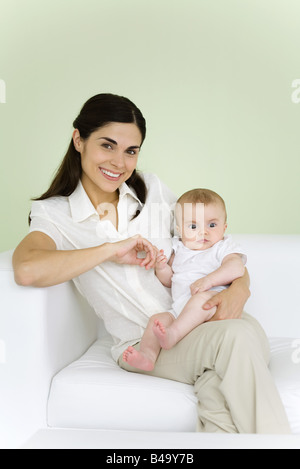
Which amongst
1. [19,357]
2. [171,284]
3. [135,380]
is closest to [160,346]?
[135,380]

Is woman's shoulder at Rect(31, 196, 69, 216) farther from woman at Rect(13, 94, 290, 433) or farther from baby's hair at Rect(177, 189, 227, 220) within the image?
baby's hair at Rect(177, 189, 227, 220)

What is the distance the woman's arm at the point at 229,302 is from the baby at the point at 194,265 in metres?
0.02

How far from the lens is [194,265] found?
2.21 m

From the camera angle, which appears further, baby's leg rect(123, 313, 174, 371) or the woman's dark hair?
the woman's dark hair

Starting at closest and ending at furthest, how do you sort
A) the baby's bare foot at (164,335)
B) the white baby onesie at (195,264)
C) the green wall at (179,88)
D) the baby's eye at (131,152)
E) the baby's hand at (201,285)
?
1. the baby's bare foot at (164,335)
2. the baby's hand at (201,285)
3. the white baby onesie at (195,264)
4. the baby's eye at (131,152)
5. the green wall at (179,88)

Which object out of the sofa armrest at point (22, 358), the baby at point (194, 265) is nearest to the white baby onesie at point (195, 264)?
the baby at point (194, 265)

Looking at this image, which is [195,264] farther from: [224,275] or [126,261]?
[126,261]

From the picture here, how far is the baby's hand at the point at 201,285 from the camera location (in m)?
2.07

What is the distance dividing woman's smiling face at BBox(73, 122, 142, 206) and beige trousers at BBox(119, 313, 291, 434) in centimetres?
65

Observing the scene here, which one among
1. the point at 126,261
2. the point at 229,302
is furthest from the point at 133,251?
the point at 229,302

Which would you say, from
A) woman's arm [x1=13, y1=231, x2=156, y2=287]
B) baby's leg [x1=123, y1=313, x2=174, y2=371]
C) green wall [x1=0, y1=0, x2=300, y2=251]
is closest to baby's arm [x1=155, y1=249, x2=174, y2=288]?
woman's arm [x1=13, y1=231, x2=156, y2=287]

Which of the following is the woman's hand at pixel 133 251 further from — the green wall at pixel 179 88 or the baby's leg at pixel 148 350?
the green wall at pixel 179 88

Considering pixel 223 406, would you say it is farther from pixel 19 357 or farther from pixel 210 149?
pixel 210 149

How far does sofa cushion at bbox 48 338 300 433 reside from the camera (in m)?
1.90
